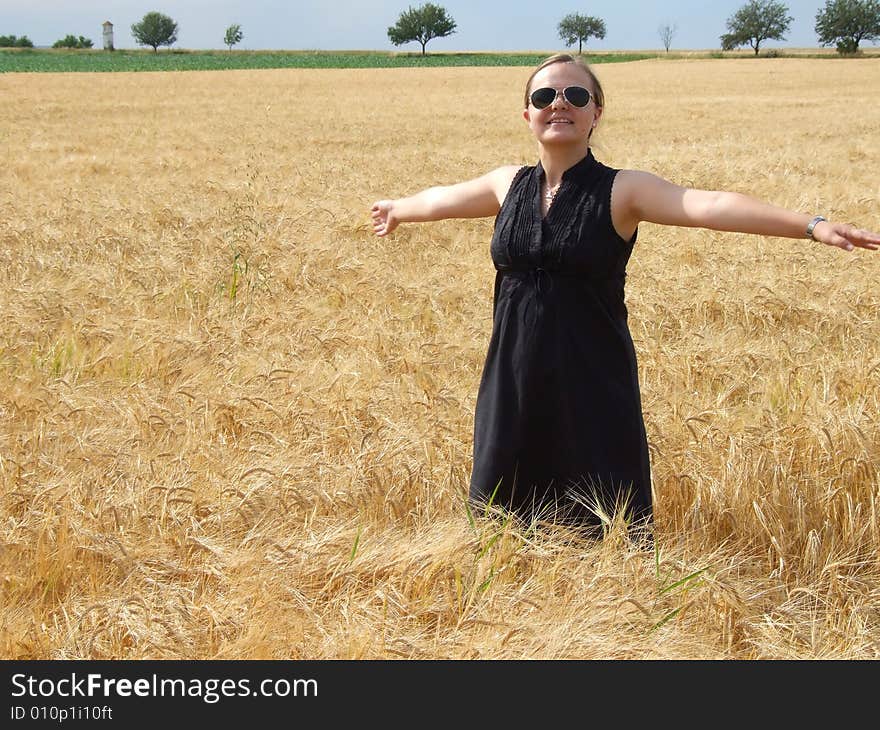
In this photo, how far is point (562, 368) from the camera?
2439 millimetres

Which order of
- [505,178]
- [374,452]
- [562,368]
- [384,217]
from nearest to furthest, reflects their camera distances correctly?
[562,368], [505,178], [384,217], [374,452]

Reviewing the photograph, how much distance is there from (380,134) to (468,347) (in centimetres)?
1517

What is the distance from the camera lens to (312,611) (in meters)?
2.17

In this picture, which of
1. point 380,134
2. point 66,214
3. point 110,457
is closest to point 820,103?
point 380,134

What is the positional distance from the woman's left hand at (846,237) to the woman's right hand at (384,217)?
121 centimetres

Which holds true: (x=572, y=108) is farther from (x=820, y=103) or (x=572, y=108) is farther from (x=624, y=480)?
(x=820, y=103)

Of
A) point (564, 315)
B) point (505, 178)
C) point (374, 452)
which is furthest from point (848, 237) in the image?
point (374, 452)

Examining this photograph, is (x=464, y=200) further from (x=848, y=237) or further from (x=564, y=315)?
(x=848, y=237)

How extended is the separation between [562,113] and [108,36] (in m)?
119

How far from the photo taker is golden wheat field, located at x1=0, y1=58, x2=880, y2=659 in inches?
85.6

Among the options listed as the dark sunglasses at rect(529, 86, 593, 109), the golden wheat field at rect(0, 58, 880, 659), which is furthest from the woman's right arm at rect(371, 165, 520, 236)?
the golden wheat field at rect(0, 58, 880, 659)

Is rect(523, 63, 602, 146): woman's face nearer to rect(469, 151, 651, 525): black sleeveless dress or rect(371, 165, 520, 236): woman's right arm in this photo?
rect(469, 151, 651, 525): black sleeveless dress

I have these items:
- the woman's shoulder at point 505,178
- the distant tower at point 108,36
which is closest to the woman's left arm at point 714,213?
the woman's shoulder at point 505,178

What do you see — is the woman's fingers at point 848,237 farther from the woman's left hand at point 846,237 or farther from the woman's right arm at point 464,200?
the woman's right arm at point 464,200
